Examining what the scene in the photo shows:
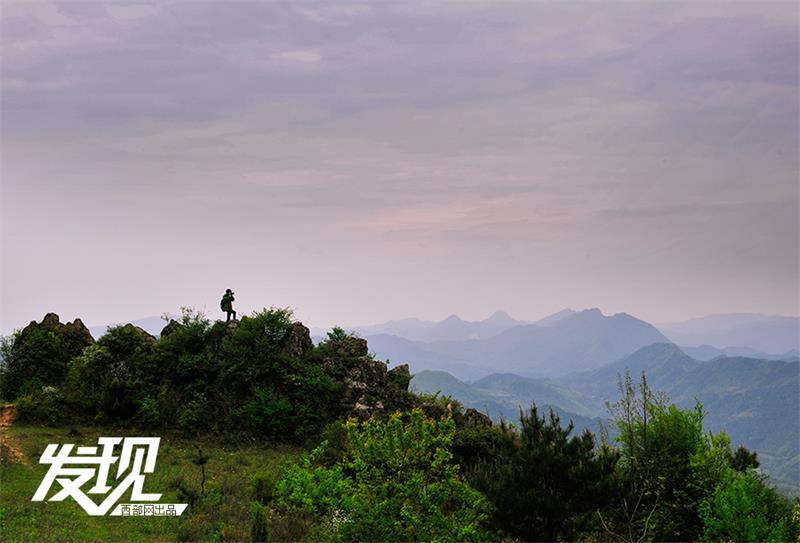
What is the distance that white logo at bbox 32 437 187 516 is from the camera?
23.1m

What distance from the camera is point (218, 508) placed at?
23.4 m

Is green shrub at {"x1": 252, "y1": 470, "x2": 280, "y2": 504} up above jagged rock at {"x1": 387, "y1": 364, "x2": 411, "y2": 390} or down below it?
below

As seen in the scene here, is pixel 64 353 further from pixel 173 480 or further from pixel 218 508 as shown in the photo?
pixel 218 508

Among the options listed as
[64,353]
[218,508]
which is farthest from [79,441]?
[218,508]

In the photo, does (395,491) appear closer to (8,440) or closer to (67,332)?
(8,440)

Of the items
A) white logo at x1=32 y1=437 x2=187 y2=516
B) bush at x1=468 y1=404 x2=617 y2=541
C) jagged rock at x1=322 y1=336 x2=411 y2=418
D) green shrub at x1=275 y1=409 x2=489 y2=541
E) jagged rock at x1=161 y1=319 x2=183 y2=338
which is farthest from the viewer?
jagged rock at x1=161 y1=319 x2=183 y2=338

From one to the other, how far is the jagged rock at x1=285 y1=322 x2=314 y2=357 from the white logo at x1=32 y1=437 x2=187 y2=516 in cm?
899

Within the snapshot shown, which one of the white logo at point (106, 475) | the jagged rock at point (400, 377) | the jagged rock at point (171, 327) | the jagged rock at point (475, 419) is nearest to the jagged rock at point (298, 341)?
the jagged rock at point (400, 377)

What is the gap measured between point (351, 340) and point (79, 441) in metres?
15.7

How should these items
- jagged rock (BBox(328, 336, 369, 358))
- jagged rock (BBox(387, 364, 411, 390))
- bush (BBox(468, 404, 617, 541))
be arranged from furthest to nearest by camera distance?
jagged rock (BBox(328, 336, 369, 358))
jagged rock (BBox(387, 364, 411, 390))
bush (BBox(468, 404, 617, 541))

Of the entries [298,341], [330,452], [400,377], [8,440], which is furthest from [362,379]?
[8,440]

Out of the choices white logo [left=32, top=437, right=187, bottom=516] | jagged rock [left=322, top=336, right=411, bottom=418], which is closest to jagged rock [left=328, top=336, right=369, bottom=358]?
jagged rock [left=322, top=336, right=411, bottom=418]

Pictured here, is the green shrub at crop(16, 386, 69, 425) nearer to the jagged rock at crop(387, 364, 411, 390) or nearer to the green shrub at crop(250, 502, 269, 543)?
the jagged rock at crop(387, 364, 411, 390)

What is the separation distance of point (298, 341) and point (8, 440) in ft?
50.2
